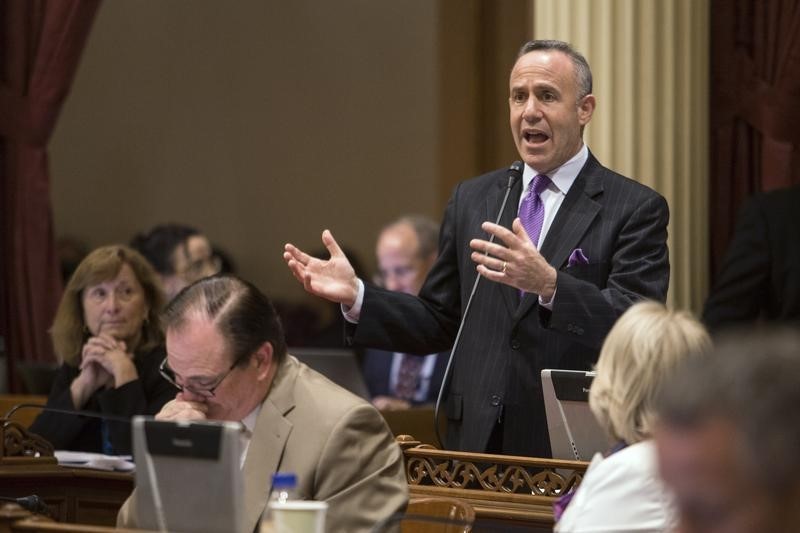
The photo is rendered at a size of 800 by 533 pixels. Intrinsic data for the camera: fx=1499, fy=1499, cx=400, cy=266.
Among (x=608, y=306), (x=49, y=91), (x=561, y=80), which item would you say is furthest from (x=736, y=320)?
(x=49, y=91)

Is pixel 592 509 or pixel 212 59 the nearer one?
pixel 592 509

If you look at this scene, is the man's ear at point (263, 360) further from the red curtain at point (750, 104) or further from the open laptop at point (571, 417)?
the red curtain at point (750, 104)

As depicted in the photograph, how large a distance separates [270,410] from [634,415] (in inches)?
33.4

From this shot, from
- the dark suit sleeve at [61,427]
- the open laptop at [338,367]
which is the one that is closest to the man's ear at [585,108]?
the dark suit sleeve at [61,427]

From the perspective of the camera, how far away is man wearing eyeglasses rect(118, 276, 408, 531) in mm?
2973

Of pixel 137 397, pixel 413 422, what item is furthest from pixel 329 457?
pixel 413 422

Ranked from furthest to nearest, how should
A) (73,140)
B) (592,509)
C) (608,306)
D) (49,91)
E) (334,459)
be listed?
(73,140)
(49,91)
(608,306)
(334,459)
(592,509)

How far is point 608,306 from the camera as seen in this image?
3.54 metres

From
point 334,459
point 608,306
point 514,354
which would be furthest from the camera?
point 514,354

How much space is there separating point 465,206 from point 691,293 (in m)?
1.77

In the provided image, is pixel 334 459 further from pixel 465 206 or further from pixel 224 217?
pixel 224 217

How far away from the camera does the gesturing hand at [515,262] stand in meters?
3.38

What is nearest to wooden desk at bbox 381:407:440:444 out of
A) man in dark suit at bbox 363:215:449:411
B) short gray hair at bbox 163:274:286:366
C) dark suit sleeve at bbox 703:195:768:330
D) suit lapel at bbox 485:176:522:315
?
man in dark suit at bbox 363:215:449:411

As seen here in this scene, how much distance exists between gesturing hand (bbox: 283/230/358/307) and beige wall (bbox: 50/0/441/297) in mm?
5940
